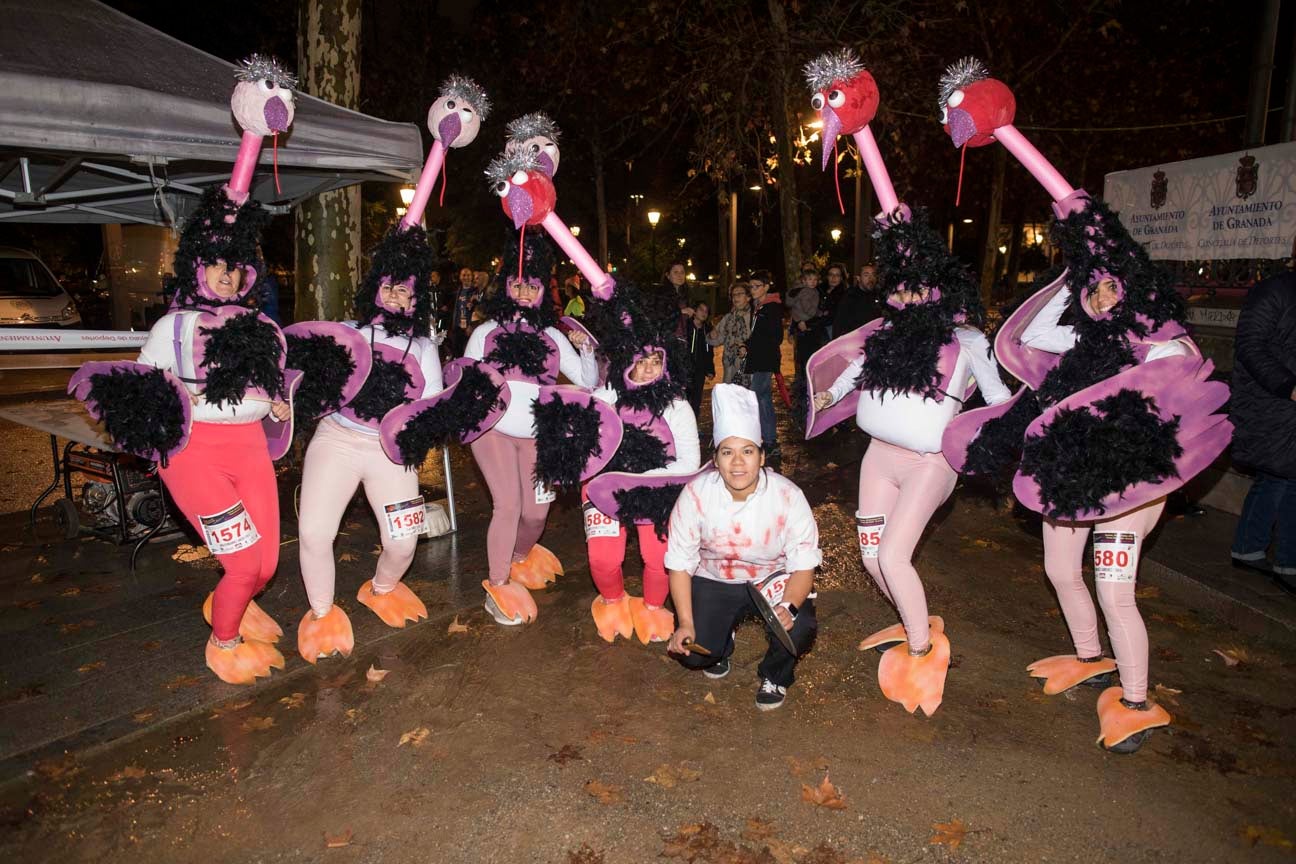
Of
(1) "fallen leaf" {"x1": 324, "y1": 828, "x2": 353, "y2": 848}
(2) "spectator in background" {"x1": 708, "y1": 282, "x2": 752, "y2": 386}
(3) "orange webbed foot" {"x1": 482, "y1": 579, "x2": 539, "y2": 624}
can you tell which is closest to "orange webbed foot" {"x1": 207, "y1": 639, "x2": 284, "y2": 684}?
(3) "orange webbed foot" {"x1": 482, "y1": 579, "x2": 539, "y2": 624}

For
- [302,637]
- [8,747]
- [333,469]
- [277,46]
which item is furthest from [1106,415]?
[277,46]

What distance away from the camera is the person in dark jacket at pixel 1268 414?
4539 millimetres

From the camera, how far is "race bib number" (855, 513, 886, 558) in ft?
13.3

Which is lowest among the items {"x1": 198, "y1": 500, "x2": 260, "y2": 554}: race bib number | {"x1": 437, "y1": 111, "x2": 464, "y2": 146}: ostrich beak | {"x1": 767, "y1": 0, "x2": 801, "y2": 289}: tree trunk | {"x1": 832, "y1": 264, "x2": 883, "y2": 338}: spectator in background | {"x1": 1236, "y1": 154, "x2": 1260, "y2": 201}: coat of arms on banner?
{"x1": 198, "y1": 500, "x2": 260, "y2": 554}: race bib number

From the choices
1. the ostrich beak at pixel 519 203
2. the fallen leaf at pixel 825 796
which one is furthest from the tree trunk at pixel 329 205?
the fallen leaf at pixel 825 796

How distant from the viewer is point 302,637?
4.40 meters

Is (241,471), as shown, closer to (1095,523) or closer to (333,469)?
(333,469)

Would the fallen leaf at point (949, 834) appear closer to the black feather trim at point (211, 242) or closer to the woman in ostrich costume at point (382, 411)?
the woman in ostrich costume at point (382, 411)

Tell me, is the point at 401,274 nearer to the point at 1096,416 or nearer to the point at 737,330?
the point at 1096,416

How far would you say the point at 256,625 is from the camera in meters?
4.51

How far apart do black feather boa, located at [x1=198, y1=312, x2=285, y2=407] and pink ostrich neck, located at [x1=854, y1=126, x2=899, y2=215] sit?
9.12 feet

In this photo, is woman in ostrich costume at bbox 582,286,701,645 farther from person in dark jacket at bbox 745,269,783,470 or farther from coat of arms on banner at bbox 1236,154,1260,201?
coat of arms on banner at bbox 1236,154,1260,201

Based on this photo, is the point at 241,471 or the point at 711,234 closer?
the point at 241,471

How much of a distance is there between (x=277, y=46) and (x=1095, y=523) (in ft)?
75.6
